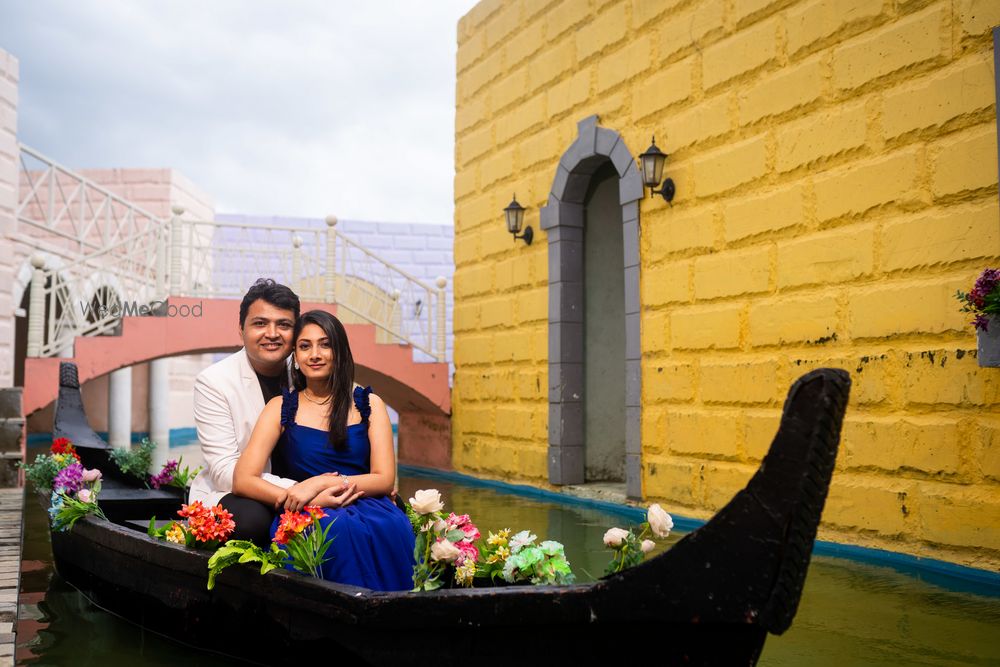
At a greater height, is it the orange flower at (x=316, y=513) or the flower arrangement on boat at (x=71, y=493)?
the orange flower at (x=316, y=513)

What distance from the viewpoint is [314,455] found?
3479mm

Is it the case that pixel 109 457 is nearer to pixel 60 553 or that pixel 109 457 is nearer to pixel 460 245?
pixel 60 553

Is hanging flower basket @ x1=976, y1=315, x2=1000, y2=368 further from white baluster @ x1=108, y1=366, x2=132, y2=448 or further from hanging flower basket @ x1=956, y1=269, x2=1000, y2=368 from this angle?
white baluster @ x1=108, y1=366, x2=132, y2=448

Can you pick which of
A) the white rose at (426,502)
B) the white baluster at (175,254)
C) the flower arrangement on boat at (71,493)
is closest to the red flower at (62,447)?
the flower arrangement on boat at (71,493)

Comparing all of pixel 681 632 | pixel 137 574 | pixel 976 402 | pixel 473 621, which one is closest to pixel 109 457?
pixel 137 574

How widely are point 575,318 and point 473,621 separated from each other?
20.2 ft

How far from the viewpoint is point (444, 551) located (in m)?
2.63

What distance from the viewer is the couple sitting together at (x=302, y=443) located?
10.7 feet

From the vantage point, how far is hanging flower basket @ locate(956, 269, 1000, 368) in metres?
4.31

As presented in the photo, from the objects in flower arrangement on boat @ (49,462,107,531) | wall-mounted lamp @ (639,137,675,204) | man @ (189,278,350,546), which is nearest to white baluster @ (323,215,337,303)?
wall-mounted lamp @ (639,137,675,204)

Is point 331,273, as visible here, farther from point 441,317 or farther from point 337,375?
point 337,375

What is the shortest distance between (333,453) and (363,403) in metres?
0.23

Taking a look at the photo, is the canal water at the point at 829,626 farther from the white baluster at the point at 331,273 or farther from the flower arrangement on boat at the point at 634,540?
the white baluster at the point at 331,273

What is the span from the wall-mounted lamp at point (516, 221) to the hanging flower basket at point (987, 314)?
16.4 feet
